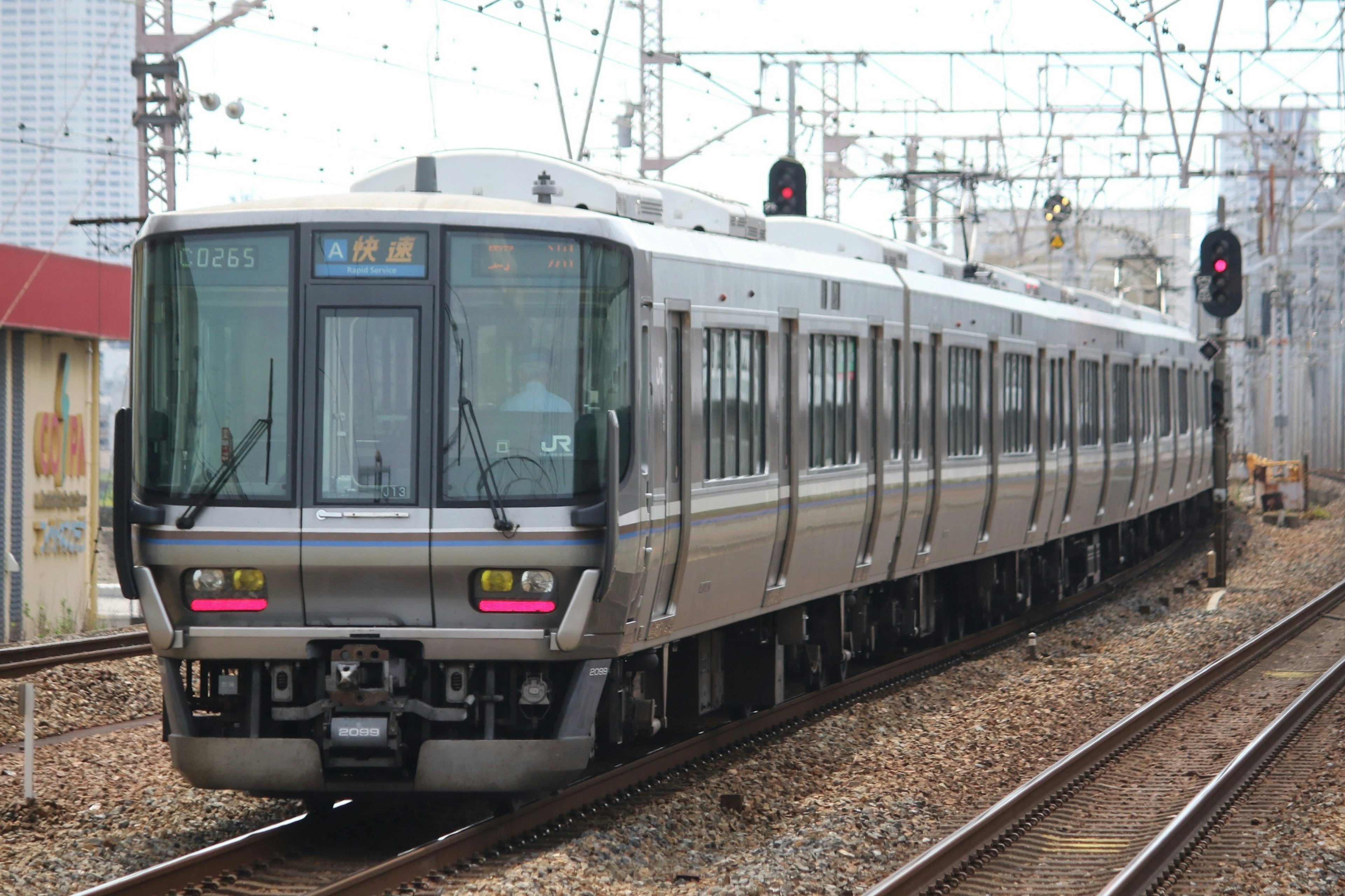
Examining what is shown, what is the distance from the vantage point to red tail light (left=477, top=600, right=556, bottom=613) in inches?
331

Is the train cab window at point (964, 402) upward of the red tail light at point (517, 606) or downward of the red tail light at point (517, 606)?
upward

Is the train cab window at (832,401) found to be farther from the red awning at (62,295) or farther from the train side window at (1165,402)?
the train side window at (1165,402)

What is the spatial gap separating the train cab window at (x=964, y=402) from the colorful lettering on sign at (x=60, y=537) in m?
10.4

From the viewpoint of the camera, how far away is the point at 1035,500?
1862 centimetres

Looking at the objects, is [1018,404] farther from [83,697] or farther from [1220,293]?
[83,697]

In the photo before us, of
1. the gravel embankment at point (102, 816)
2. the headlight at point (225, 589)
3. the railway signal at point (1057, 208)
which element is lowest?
the gravel embankment at point (102, 816)

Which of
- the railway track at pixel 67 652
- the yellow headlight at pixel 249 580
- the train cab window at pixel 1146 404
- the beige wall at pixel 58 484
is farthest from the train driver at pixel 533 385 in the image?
the train cab window at pixel 1146 404

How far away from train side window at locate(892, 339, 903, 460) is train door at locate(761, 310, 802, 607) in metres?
2.26

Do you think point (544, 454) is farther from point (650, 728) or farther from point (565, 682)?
point (650, 728)

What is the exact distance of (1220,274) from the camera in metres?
22.3

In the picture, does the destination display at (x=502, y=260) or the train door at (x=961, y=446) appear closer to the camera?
the destination display at (x=502, y=260)

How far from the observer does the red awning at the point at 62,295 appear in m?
19.1

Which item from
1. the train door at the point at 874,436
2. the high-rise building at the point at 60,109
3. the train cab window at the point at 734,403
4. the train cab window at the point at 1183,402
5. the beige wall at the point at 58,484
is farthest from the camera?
the high-rise building at the point at 60,109

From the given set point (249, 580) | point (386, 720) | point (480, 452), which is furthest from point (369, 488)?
point (386, 720)
